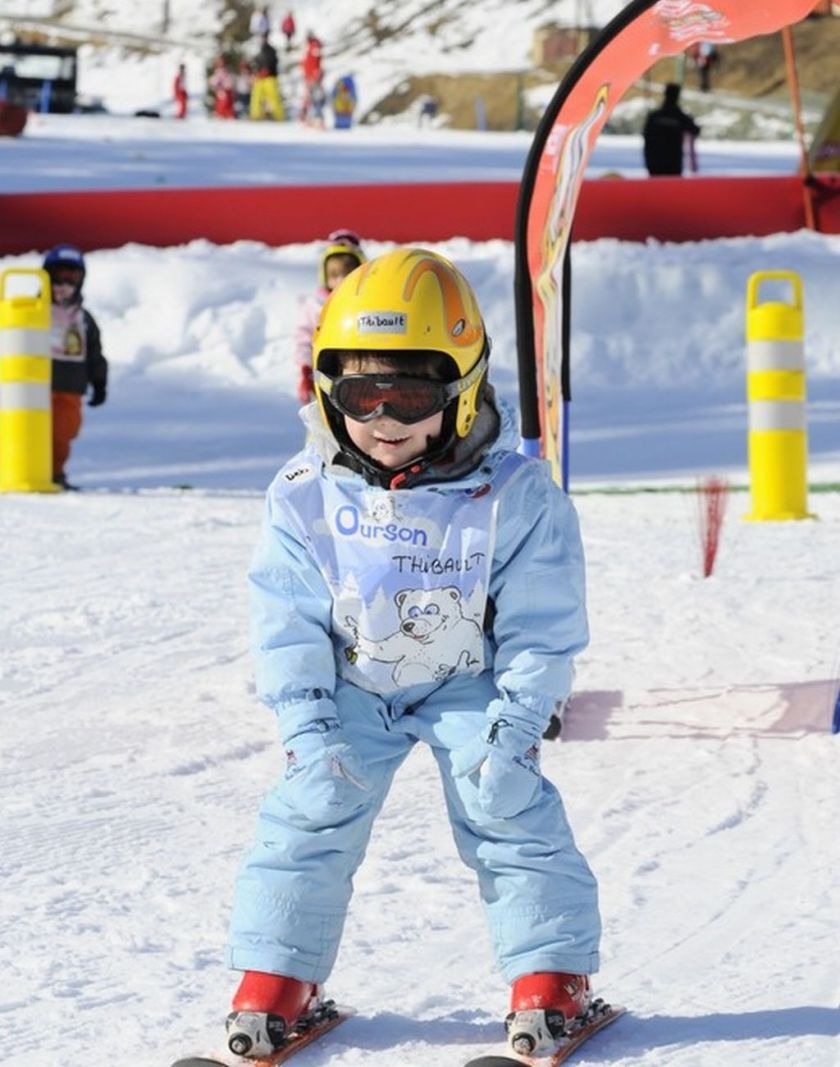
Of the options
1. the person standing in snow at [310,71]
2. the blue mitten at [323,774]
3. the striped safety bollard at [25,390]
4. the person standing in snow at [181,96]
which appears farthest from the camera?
the person standing in snow at [181,96]

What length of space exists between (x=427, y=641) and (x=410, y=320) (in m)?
0.54

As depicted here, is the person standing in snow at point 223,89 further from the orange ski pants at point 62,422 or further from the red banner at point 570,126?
the red banner at point 570,126

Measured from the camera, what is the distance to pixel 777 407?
34.2ft

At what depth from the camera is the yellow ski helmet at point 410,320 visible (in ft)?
11.4

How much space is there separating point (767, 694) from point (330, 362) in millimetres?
3224

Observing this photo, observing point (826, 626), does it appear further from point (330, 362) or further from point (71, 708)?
point (330, 362)

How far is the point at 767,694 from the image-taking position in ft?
21.1

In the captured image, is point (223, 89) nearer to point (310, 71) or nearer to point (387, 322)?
point (310, 71)

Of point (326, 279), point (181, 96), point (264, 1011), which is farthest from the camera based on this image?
point (181, 96)

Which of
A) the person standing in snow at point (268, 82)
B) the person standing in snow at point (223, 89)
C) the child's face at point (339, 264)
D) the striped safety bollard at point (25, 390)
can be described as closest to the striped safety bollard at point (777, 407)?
the child's face at point (339, 264)

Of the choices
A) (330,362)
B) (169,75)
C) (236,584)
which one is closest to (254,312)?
(236,584)

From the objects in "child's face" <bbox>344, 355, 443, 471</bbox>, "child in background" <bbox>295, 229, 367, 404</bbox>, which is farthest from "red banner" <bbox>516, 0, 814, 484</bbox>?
"child in background" <bbox>295, 229, 367, 404</bbox>

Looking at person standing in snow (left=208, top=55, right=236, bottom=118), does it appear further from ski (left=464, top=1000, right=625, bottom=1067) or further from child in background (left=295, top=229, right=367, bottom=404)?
ski (left=464, top=1000, right=625, bottom=1067)

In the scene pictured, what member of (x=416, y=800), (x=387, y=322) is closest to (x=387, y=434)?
(x=387, y=322)
